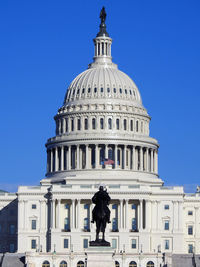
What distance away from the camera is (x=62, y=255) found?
173125mm

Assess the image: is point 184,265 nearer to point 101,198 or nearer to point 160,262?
point 160,262

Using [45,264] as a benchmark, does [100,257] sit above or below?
above

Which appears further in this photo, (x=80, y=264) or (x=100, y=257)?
(x=80, y=264)

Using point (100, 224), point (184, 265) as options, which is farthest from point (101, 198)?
point (184, 265)

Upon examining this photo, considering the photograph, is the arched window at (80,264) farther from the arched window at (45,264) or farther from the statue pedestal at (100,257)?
the statue pedestal at (100,257)

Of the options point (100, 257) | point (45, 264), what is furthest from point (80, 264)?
point (100, 257)

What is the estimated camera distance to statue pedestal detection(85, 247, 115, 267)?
106 m

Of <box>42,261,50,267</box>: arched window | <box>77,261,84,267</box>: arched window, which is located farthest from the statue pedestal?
<box>42,261,50,267</box>: arched window

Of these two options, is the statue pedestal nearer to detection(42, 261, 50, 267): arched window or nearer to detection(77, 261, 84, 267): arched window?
detection(77, 261, 84, 267): arched window

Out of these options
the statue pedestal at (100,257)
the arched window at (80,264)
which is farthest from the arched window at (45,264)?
the statue pedestal at (100,257)

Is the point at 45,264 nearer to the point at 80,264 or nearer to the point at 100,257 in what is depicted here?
the point at 80,264

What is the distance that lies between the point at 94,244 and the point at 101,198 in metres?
4.84

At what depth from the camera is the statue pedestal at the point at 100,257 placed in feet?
347

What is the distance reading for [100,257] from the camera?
106 metres
